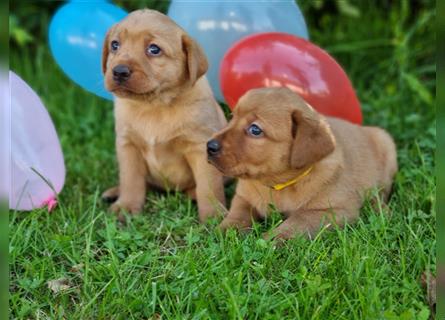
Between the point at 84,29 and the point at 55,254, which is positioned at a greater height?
the point at 84,29

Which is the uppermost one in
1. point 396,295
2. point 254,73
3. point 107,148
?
point 254,73

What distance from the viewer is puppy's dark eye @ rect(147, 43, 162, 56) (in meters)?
3.57

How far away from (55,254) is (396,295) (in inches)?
63.7

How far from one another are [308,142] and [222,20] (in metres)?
1.32

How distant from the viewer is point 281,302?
2.78 m

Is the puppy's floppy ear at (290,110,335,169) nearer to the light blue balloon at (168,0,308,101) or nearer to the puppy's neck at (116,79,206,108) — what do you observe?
the puppy's neck at (116,79,206,108)

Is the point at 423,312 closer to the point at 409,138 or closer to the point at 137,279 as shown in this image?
the point at 137,279

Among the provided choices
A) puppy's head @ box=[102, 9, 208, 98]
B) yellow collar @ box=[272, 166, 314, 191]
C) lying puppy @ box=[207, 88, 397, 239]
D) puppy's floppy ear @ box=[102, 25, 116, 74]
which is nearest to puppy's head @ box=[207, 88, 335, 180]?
lying puppy @ box=[207, 88, 397, 239]

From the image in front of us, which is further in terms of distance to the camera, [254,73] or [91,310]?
[254,73]

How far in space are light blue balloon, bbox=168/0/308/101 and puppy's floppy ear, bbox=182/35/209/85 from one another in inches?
25.6

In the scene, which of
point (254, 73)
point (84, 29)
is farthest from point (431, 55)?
point (84, 29)

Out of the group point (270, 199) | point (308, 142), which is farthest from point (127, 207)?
point (308, 142)

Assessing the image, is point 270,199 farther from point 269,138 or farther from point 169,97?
point 169,97

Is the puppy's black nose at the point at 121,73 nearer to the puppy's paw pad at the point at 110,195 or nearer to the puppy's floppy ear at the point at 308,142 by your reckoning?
the puppy's floppy ear at the point at 308,142
